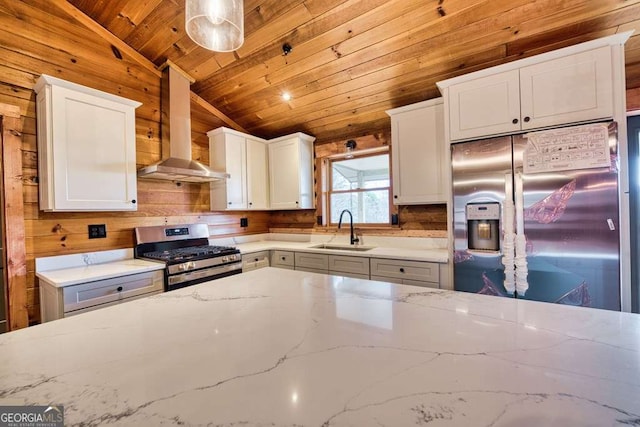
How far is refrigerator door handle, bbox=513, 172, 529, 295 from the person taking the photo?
72.7 inches

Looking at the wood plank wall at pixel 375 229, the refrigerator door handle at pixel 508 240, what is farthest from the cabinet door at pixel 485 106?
the wood plank wall at pixel 375 229

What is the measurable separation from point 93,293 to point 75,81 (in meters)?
1.71

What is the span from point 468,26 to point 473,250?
1570mm

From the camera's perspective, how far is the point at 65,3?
2.24m

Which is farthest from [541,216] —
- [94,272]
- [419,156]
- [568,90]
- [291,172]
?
[94,272]

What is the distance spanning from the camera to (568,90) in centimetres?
180

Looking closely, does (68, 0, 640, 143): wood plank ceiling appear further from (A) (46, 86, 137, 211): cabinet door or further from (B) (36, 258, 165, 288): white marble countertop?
(B) (36, 258, 165, 288): white marble countertop

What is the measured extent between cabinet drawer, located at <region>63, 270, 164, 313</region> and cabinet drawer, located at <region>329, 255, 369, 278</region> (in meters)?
1.45

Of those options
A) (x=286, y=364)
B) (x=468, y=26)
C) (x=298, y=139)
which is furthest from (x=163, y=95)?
(x=286, y=364)

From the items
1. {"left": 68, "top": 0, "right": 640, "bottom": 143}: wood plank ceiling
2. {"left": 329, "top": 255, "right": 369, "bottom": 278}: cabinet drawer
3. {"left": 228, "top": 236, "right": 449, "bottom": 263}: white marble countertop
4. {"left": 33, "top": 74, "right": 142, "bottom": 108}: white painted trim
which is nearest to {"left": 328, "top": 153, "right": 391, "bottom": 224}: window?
{"left": 228, "top": 236, "right": 449, "bottom": 263}: white marble countertop

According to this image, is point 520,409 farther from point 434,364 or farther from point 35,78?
point 35,78

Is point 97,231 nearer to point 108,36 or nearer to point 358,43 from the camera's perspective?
point 108,36

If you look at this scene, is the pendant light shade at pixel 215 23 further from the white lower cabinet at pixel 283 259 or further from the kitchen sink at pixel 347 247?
the kitchen sink at pixel 347 247

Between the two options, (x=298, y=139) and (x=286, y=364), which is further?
(x=298, y=139)
